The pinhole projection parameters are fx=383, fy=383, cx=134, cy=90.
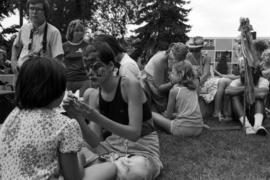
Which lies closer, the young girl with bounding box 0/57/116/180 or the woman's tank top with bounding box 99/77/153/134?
the young girl with bounding box 0/57/116/180

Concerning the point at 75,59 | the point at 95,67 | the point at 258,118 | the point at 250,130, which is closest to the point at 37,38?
the point at 75,59

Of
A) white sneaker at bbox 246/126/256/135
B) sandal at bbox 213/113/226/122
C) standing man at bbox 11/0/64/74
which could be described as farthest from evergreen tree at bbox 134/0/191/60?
standing man at bbox 11/0/64/74

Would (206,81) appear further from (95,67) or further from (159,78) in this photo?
(95,67)

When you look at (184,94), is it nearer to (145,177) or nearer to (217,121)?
(217,121)

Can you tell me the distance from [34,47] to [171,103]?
185 cm

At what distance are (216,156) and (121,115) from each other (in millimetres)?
1722

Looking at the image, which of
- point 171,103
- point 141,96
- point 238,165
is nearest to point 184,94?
point 171,103

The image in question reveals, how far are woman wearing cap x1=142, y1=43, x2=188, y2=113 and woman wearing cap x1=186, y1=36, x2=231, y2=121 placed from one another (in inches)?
41.7

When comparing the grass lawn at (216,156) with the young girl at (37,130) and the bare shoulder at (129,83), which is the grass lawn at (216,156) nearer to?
the bare shoulder at (129,83)

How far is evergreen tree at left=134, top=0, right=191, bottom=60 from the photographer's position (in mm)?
30078

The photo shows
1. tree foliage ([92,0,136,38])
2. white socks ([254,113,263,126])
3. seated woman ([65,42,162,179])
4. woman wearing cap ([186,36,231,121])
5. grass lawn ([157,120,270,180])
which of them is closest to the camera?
seated woman ([65,42,162,179])

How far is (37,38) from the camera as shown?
4.28m

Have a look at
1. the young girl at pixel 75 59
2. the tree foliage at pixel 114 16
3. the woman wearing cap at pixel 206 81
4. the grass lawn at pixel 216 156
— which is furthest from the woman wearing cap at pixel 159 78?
the tree foliage at pixel 114 16

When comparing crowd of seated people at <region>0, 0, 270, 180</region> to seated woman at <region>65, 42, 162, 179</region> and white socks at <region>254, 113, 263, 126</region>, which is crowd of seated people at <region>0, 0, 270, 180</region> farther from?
white socks at <region>254, 113, 263, 126</region>
